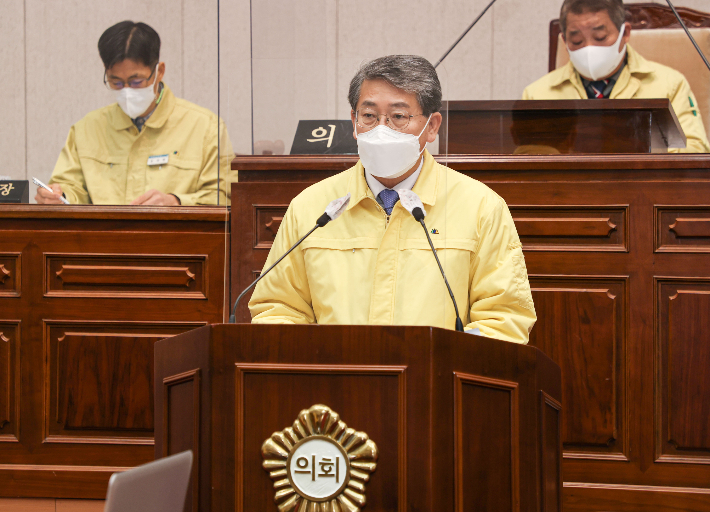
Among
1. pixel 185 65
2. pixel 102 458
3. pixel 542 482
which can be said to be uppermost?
pixel 185 65

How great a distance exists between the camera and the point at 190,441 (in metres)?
1.41

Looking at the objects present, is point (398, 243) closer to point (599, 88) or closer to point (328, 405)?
point (328, 405)

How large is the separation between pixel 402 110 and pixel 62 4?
136 inches

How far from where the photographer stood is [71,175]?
11.1 ft

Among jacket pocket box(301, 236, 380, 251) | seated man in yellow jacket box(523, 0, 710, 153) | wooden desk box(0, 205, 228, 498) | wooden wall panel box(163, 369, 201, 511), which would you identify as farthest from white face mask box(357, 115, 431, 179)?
seated man in yellow jacket box(523, 0, 710, 153)

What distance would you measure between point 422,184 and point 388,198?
0.26ft

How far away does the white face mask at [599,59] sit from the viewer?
332 cm

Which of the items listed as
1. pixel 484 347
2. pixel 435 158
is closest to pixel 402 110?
pixel 435 158

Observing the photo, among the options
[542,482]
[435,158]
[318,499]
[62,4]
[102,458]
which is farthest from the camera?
[62,4]

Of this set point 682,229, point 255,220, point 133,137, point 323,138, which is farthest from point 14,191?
point 682,229

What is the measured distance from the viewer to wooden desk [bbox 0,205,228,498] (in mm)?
2516

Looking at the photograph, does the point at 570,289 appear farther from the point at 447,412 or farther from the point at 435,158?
the point at 447,412

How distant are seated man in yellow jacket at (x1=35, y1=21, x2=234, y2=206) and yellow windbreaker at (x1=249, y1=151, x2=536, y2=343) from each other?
61.2 inches

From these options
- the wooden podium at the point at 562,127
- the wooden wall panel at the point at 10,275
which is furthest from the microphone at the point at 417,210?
the wooden wall panel at the point at 10,275
